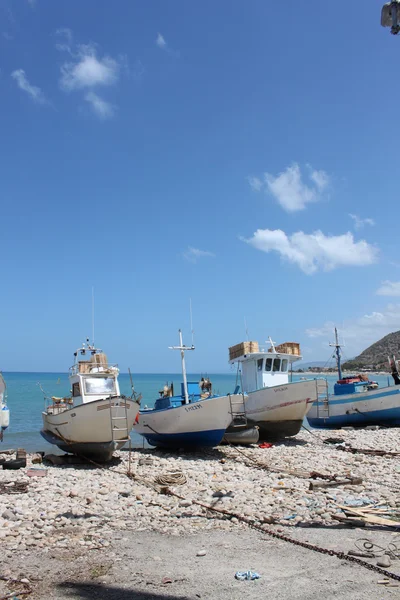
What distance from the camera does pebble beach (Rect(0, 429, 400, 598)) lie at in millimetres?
8383

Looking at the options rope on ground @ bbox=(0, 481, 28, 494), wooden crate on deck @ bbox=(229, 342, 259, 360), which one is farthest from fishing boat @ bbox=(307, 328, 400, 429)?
rope on ground @ bbox=(0, 481, 28, 494)

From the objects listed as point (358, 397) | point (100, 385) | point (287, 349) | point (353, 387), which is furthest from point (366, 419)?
point (100, 385)

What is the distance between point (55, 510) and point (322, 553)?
18.8 feet

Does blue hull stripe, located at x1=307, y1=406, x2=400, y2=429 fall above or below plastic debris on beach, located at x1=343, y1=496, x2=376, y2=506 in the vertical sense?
below

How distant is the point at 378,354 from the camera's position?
150m

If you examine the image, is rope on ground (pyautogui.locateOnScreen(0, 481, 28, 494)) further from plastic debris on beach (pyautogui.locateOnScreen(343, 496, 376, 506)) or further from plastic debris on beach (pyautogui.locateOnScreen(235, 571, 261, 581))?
plastic debris on beach (pyautogui.locateOnScreen(343, 496, 376, 506))

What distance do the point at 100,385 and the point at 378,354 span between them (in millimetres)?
144417

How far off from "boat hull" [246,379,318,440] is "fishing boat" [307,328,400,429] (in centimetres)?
831

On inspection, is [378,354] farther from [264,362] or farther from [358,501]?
[358,501]

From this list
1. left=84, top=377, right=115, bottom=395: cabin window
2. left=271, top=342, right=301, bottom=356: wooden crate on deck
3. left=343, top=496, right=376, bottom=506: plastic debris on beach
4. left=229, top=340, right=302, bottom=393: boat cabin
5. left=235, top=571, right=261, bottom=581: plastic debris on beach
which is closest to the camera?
left=235, top=571, right=261, bottom=581: plastic debris on beach

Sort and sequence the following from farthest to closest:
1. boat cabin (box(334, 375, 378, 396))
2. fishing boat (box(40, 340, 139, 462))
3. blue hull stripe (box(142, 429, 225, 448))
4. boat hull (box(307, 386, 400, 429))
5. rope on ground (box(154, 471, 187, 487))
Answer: boat cabin (box(334, 375, 378, 396)) → boat hull (box(307, 386, 400, 429)) → blue hull stripe (box(142, 429, 225, 448)) → fishing boat (box(40, 340, 139, 462)) → rope on ground (box(154, 471, 187, 487))

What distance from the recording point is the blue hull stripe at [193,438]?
59.7ft

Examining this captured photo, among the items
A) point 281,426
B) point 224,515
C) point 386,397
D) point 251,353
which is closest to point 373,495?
point 224,515

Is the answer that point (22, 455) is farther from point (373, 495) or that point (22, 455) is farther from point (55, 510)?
point (373, 495)
